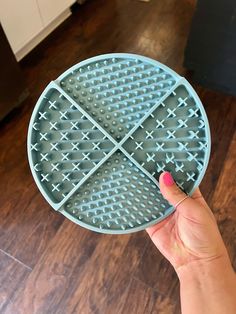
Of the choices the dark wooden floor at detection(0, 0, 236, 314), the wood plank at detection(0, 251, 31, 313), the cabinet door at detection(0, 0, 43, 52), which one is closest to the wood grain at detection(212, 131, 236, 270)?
the dark wooden floor at detection(0, 0, 236, 314)

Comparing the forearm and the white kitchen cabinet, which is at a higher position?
the white kitchen cabinet

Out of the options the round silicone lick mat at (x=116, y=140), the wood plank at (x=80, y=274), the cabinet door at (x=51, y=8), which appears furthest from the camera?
the cabinet door at (x=51, y=8)

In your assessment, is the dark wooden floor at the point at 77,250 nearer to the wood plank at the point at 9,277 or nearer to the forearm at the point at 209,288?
the wood plank at the point at 9,277

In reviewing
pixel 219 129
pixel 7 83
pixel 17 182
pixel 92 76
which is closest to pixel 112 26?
pixel 7 83

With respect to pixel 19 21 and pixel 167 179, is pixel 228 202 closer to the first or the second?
pixel 167 179

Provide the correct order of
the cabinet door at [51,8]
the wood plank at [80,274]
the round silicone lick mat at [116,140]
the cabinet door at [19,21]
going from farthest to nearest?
the cabinet door at [51,8], the cabinet door at [19,21], the wood plank at [80,274], the round silicone lick mat at [116,140]

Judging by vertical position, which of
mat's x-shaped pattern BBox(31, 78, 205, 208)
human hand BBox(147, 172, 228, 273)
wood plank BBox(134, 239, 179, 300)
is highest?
mat's x-shaped pattern BBox(31, 78, 205, 208)

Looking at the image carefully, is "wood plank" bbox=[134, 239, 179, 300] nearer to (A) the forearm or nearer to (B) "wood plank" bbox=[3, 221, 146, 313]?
(B) "wood plank" bbox=[3, 221, 146, 313]

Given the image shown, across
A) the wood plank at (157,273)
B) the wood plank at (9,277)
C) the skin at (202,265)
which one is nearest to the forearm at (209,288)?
the skin at (202,265)
